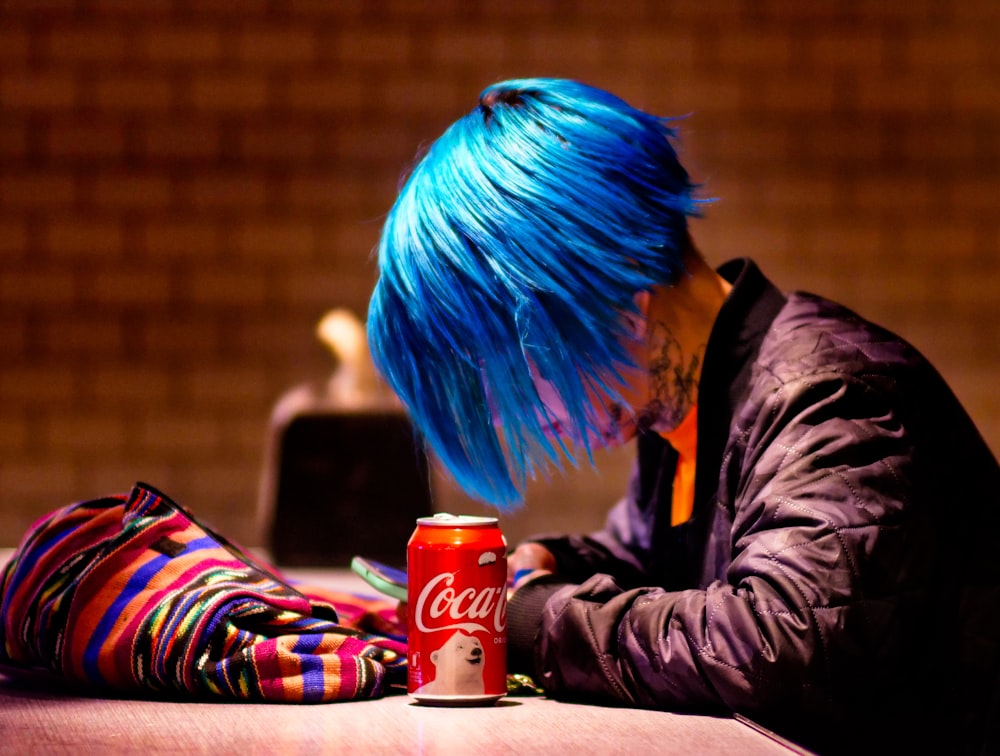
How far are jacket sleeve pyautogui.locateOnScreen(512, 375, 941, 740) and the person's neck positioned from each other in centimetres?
17

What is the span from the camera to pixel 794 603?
113cm

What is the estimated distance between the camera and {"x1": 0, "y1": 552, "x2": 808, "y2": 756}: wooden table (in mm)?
1022

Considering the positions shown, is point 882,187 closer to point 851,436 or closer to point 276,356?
point 276,356

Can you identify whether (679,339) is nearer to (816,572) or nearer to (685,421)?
(685,421)

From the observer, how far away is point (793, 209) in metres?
4.96

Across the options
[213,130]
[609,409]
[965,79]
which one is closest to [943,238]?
[965,79]

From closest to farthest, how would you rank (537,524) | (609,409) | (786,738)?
(786,738) < (609,409) < (537,524)

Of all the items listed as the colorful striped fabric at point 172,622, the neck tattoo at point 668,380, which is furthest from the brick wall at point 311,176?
the colorful striped fabric at point 172,622

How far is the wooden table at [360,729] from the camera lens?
3.35ft

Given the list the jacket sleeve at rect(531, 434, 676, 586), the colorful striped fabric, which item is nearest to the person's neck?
the jacket sleeve at rect(531, 434, 676, 586)

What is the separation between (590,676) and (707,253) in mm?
3861

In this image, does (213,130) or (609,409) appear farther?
(213,130)

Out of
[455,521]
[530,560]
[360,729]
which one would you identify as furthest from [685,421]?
[360,729]

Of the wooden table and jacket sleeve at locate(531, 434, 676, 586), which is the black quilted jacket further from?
jacket sleeve at locate(531, 434, 676, 586)
